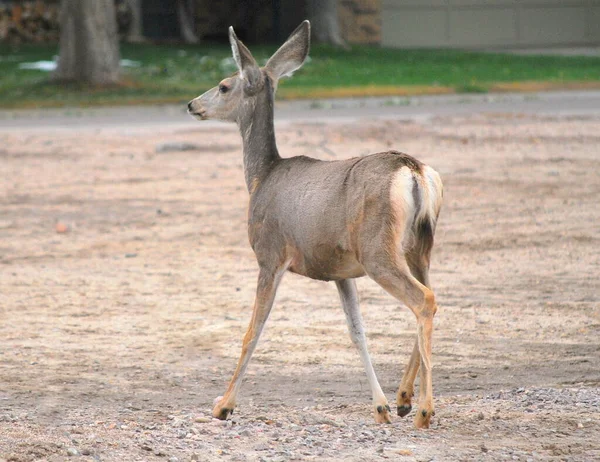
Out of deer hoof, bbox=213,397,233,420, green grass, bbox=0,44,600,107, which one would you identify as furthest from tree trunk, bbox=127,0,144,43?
deer hoof, bbox=213,397,233,420

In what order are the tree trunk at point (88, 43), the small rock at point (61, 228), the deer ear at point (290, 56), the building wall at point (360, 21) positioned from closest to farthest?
1. the deer ear at point (290, 56)
2. the small rock at point (61, 228)
3. the tree trunk at point (88, 43)
4. the building wall at point (360, 21)

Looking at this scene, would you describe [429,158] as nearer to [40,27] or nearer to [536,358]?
[536,358]

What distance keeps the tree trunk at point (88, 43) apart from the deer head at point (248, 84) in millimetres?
17027

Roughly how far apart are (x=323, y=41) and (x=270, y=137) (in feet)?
90.2

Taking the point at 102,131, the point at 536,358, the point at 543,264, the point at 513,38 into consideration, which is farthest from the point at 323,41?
the point at 536,358

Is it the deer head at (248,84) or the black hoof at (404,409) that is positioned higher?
the deer head at (248,84)

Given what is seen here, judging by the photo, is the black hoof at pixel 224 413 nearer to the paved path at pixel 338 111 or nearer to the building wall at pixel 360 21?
the paved path at pixel 338 111

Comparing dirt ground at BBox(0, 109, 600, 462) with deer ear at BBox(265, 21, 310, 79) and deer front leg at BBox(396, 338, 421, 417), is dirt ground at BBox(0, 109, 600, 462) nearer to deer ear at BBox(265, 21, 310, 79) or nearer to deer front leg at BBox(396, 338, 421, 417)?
deer front leg at BBox(396, 338, 421, 417)

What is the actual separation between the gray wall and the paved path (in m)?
14.2

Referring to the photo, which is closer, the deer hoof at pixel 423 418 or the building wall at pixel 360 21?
the deer hoof at pixel 423 418

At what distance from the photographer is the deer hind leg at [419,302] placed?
5660 millimetres

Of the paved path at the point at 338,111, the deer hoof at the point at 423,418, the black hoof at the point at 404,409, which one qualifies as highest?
the deer hoof at the point at 423,418

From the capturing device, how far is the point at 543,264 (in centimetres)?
1002

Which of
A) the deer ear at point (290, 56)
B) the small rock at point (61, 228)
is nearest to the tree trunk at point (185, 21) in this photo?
the small rock at point (61, 228)
